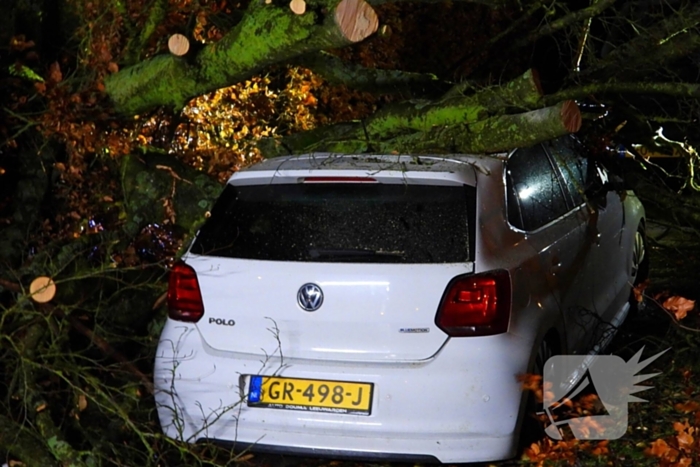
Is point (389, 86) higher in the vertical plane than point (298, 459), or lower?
higher

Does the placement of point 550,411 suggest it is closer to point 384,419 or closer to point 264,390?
point 384,419

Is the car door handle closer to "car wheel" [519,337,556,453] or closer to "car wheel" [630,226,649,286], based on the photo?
"car wheel" [519,337,556,453]

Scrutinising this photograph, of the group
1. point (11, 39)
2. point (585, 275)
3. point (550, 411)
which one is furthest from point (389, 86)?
point (550, 411)

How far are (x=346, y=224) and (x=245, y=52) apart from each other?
6.07ft

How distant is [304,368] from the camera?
4.36m

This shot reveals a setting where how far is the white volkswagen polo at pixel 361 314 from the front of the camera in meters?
4.24

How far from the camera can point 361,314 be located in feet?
14.1

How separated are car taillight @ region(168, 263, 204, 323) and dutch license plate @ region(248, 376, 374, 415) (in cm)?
49

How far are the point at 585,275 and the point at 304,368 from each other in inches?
90.1

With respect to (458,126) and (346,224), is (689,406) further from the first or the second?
(458,126)

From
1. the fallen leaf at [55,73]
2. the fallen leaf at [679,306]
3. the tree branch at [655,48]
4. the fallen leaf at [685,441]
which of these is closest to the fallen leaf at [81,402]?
the fallen leaf at [55,73]

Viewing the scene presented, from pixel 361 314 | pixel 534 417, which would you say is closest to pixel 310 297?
pixel 361 314

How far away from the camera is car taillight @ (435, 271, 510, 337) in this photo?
4.25m

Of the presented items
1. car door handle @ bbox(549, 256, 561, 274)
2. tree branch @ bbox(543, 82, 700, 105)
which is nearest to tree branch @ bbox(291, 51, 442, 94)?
tree branch @ bbox(543, 82, 700, 105)
